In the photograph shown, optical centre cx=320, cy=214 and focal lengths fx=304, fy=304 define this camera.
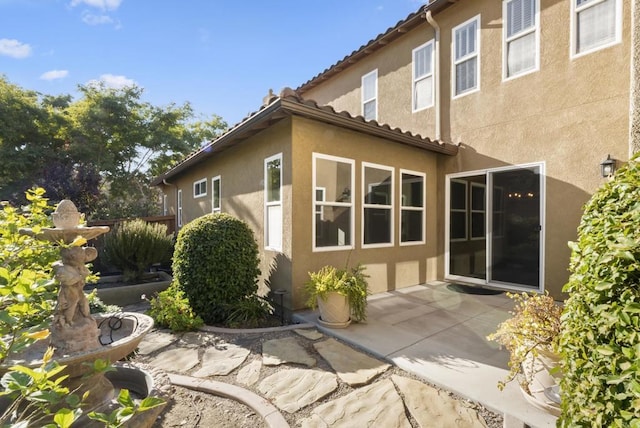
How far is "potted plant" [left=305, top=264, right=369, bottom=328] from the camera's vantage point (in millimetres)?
4344

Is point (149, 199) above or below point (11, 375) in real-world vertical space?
above

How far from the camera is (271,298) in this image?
A: 559 cm

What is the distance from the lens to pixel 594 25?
532cm

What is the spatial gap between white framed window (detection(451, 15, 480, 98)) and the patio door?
6.78 ft

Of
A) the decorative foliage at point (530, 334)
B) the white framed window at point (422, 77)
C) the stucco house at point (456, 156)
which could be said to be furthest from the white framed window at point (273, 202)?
the white framed window at point (422, 77)

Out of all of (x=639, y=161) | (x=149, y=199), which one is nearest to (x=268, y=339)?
(x=639, y=161)

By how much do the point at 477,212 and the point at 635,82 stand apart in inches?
133

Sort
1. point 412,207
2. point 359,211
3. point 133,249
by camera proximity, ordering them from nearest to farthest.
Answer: point 359,211 → point 412,207 → point 133,249

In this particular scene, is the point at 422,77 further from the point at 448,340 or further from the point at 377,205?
the point at 448,340

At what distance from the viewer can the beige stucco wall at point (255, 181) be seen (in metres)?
5.21

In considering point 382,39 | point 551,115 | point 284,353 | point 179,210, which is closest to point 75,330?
point 284,353

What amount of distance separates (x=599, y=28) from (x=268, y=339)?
24.6 feet

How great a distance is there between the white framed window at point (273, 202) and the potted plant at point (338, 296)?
134cm

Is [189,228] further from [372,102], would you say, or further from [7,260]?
[372,102]
